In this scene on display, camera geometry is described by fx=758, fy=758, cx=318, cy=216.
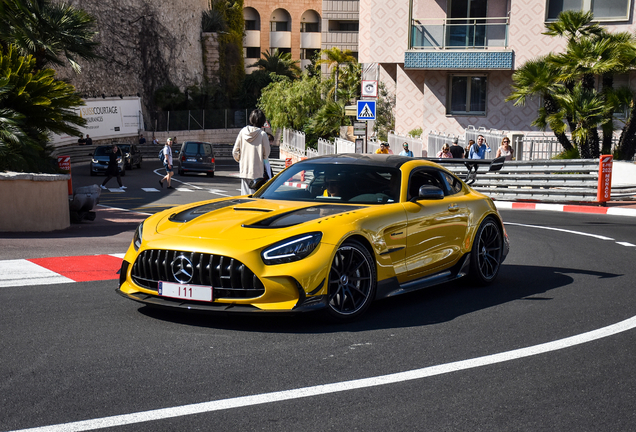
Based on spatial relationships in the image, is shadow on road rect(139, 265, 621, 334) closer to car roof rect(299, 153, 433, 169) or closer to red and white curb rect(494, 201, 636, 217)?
car roof rect(299, 153, 433, 169)

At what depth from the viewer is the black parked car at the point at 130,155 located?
4333 cm

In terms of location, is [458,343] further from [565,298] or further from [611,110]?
[611,110]

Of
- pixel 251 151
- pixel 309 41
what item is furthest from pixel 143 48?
pixel 251 151

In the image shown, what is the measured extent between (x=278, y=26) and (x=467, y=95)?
187ft

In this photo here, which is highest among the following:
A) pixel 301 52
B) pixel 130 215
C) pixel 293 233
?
pixel 301 52

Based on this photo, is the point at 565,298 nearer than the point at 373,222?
No

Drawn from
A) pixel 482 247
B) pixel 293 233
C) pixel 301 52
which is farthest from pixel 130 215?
pixel 301 52

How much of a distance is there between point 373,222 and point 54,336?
2652 millimetres

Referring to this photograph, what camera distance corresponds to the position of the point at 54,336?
18.1 ft

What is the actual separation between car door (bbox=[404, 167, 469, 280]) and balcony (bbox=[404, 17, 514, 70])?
22785 millimetres

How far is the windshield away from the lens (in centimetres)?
697

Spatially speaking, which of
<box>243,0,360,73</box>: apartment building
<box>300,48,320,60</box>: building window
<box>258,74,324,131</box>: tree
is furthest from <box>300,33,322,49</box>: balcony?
<box>258,74,324,131</box>: tree

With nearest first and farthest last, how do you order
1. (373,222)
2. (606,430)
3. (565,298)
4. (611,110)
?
(606,430)
(373,222)
(565,298)
(611,110)

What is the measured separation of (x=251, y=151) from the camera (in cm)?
1077
